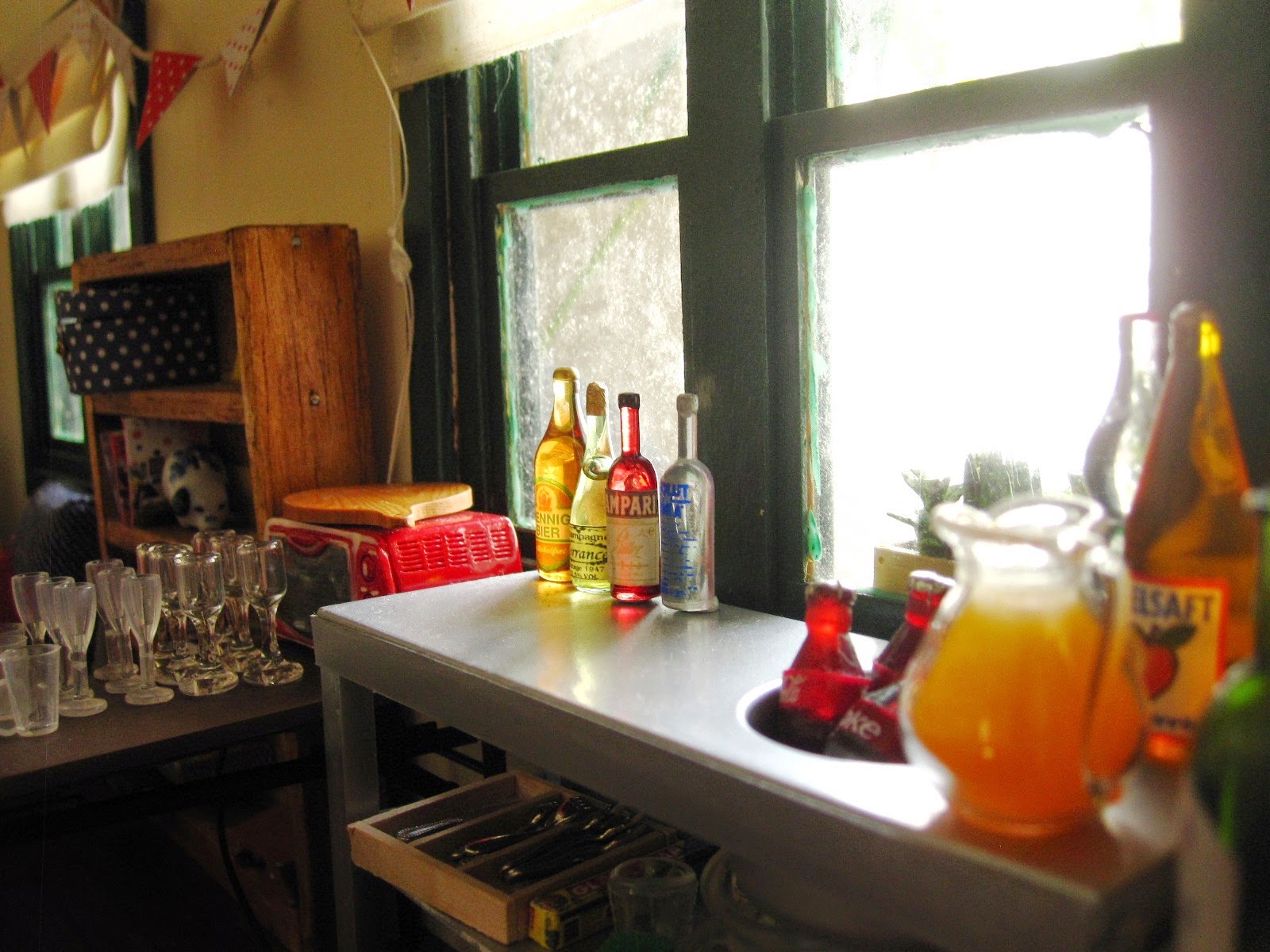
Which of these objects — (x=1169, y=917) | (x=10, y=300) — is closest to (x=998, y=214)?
→ (x=1169, y=917)

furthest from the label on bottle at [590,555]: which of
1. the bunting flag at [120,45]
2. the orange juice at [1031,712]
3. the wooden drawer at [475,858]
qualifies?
the bunting flag at [120,45]

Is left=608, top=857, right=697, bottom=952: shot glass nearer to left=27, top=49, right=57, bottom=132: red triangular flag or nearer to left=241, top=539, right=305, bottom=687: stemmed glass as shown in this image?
left=241, top=539, right=305, bottom=687: stemmed glass

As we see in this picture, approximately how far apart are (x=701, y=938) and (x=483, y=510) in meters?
1.12

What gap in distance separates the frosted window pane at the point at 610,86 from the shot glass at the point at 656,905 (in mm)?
1048

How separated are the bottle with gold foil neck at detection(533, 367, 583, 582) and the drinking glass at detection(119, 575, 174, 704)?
1.93ft

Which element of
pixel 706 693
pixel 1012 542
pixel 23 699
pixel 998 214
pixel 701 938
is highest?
pixel 998 214

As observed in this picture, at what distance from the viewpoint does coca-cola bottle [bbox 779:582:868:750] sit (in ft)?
3.55

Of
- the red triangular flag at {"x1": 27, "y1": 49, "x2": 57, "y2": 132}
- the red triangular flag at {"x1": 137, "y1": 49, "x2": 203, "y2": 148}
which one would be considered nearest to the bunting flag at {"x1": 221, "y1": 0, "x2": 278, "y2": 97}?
the red triangular flag at {"x1": 137, "y1": 49, "x2": 203, "y2": 148}

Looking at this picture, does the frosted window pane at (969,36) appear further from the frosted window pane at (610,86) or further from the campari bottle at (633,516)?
the campari bottle at (633,516)

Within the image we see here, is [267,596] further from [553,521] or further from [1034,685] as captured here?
[1034,685]

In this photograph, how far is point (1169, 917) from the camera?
0.76 metres

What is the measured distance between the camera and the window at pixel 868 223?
1.12 metres

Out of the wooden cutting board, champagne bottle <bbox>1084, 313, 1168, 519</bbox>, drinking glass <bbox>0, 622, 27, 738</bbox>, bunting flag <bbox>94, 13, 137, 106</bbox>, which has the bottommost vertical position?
drinking glass <bbox>0, 622, 27, 738</bbox>

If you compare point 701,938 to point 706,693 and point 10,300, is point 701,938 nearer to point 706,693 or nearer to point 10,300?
point 706,693
